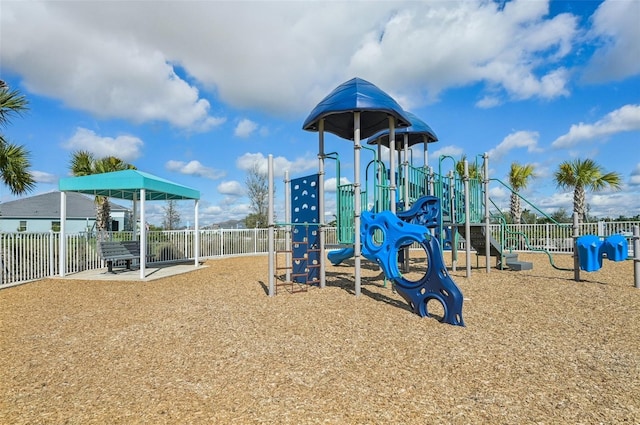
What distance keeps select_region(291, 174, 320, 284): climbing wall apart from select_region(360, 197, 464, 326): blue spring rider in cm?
131

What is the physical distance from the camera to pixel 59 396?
10.8 feet

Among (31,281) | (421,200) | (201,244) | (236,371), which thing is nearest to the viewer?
(236,371)

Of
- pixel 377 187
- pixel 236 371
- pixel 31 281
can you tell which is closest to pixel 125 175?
pixel 31 281

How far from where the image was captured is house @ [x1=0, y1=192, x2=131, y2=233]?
2798cm

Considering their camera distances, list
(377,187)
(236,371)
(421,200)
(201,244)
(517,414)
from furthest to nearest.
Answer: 1. (201,244)
2. (377,187)
3. (421,200)
4. (236,371)
5. (517,414)

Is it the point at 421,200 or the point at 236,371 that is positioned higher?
the point at 421,200

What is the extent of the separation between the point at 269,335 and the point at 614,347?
4036 millimetres

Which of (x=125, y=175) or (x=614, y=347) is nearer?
(x=614, y=347)

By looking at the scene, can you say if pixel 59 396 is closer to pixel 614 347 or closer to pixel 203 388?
pixel 203 388

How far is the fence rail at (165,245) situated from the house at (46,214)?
13.7 meters

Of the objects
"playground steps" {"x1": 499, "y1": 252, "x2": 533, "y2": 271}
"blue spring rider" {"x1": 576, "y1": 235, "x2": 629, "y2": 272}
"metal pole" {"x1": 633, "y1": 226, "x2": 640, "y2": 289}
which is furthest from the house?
"metal pole" {"x1": 633, "y1": 226, "x2": 640, "y2": 289}

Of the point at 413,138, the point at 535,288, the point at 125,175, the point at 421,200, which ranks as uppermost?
the point at 413,138

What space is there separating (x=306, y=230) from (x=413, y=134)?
5.75 metres

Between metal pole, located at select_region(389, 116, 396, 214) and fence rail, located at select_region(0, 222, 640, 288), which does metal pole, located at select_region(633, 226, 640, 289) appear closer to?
fence rail, located at select_region(0, 222, 640, 288)
